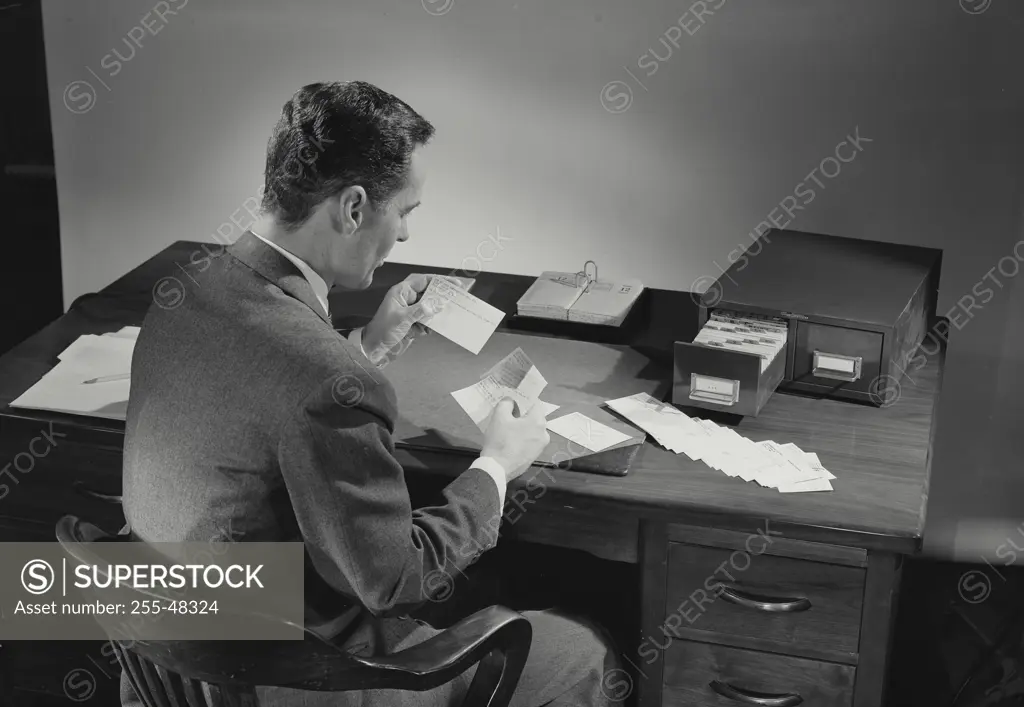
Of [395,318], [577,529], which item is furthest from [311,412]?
[395,318]

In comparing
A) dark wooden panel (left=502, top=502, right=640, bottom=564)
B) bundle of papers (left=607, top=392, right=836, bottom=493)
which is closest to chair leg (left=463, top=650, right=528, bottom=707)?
dark wooden panel (left=502, top=502, right=640, bottom=564)

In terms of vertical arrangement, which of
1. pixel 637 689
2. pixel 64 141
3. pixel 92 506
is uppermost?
pixel 64 141

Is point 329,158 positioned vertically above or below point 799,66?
below

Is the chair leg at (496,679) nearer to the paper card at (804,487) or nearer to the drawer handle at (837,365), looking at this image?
the paper card at (804,487)

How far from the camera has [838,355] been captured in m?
2.26

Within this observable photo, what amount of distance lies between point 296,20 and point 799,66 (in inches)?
46.8

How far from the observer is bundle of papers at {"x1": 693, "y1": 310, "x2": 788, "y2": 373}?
221cm

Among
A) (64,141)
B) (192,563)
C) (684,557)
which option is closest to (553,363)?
(684,557)

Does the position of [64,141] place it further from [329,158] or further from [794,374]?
[794,374]

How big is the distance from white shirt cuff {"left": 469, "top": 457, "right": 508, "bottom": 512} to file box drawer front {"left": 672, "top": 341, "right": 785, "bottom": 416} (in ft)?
1.55

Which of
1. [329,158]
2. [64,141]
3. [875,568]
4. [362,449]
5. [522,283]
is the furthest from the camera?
[64,141]

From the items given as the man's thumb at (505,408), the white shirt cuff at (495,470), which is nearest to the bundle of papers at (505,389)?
the man's thumb at (505,408)

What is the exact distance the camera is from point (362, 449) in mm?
1626

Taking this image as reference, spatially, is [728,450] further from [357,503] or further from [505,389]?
[357,503]
